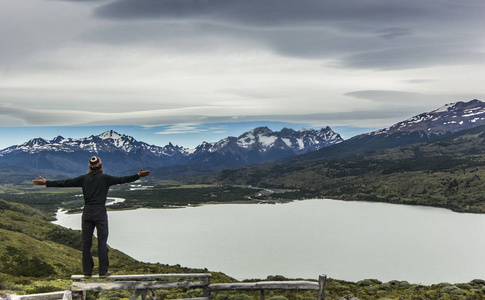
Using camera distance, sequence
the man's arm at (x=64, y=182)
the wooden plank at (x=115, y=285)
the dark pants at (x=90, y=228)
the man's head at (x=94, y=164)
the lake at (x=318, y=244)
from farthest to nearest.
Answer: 1. the lake at (x=318, y=244)
2. the man's arm at (x=64, y=182)
3. the man's head at (x=94, y=164)
4. the dark pants at (x=90, y=228)
5. the wooden plank at (x=115, y=285)

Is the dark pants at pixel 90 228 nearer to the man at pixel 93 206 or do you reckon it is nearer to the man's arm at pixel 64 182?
the man at pixel 93 206

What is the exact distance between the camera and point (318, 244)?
116m

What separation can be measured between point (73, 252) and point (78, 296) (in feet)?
240

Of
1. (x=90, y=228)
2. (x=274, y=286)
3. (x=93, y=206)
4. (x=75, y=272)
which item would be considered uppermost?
(x=93, y=206)

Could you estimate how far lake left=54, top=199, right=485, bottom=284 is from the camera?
87.2 meters

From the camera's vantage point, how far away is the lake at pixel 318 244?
87188 millimetres

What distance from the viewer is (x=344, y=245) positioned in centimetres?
11444

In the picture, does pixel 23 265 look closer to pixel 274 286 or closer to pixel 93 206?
pixel 93 206

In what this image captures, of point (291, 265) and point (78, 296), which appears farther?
point (291, 265)

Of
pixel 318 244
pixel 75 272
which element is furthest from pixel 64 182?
pixel 318 244

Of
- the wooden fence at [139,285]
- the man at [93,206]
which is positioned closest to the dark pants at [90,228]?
the man at [93,206]

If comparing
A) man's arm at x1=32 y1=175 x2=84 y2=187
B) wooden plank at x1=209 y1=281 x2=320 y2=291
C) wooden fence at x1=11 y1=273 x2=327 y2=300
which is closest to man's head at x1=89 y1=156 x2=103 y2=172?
man's arm at x1=32 y1=175 x2=84 y2=187

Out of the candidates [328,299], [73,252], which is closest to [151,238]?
[73,252]

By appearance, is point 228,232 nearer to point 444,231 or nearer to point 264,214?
point 264,214
